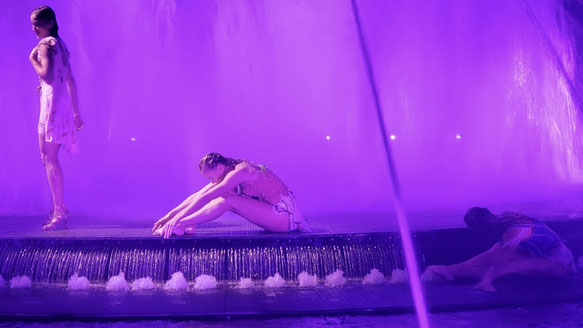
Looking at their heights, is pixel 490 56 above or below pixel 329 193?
above

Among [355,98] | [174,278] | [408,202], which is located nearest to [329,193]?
[408,202]

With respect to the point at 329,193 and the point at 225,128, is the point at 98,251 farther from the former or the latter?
the point at 225,128

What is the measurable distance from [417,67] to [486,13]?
7.39 ft

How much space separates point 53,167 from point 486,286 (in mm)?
3918

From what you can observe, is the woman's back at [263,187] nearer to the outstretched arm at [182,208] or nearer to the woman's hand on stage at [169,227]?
the outstretched arm at [182,208]

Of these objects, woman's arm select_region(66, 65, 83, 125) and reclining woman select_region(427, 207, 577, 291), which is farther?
woman's arm select_region(66, 65, 83, 125)

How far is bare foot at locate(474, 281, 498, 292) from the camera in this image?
13.7 feet

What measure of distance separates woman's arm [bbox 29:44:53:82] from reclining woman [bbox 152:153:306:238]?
1658 mm

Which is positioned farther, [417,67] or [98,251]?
[417,67]

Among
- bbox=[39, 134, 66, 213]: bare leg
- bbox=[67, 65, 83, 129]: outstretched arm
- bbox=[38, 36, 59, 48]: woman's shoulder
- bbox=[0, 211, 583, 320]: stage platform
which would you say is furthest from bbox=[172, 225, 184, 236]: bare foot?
bbox=[38, 36, 59, 48]: woman's shoulder

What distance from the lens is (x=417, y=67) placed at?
506 inches

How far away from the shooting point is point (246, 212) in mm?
4836

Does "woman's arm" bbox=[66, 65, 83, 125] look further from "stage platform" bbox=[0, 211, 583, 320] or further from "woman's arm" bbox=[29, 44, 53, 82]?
"stage platform" bbox=[0, 211, 583, 320]

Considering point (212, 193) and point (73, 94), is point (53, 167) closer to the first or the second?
point (73, 94)
